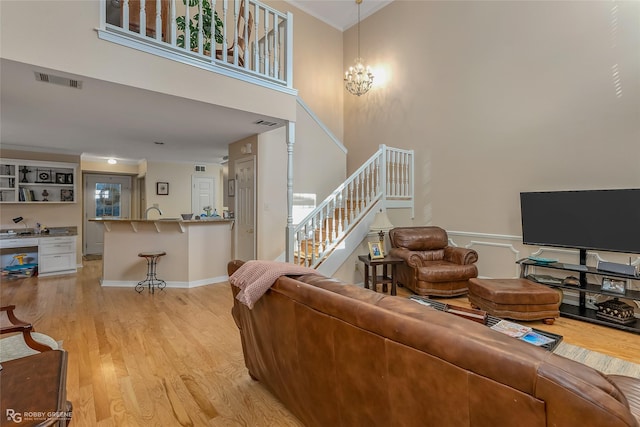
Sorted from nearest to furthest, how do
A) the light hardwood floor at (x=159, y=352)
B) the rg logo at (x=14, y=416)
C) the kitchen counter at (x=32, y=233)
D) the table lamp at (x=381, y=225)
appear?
the rg logo at (x=14, y=416), the light hardwood floor at (x=159, y=352), the table lamp at (x=381, y=225), the kitchen counter at (x=32, y=233)

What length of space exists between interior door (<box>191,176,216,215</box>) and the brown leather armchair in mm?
5505

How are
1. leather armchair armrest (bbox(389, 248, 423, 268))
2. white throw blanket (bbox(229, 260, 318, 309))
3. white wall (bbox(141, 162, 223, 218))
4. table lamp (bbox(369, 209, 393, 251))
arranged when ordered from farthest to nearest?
white wall (bbox(141, 162, 223, 218)), table lamp (bbox(369, 209, 393, 251)), leather armchair armrest (bbox(389, 248, 423, 268)), white throw blanket (bbox(229, 260, 318, 309))

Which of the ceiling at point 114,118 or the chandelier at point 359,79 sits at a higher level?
the chandelier at point 359,79

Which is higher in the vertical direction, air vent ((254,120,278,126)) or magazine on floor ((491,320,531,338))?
air vent ((254,120,278,126))

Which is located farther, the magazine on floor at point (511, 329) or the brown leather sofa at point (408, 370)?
the magazine on floor at point (511, 329)

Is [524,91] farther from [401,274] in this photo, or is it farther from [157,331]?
[157,331]

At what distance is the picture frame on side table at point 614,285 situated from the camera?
3180mm

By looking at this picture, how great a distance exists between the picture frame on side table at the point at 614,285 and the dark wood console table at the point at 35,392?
446 centimetres

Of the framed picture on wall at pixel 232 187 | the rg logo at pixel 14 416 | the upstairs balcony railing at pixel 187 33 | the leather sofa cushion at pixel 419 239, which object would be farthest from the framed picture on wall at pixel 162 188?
the rg logo at pixel 14 416

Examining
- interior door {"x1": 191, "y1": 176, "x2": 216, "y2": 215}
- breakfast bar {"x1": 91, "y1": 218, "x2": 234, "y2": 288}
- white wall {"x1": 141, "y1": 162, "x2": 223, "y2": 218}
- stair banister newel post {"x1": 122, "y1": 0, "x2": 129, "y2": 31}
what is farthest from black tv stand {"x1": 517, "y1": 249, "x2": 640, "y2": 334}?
white wall {"x1": 141, "y1": 162, "x2": 223, "y2": 218}

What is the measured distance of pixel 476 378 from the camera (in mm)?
849

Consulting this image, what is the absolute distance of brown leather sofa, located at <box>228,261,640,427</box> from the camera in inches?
28.2

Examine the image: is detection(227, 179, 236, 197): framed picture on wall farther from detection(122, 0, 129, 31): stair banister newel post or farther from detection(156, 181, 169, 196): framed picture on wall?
detection(122, 0, 129, 31): stair banister newel post

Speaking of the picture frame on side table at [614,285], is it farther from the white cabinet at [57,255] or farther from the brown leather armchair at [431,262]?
the white cabinet at [57,255]
